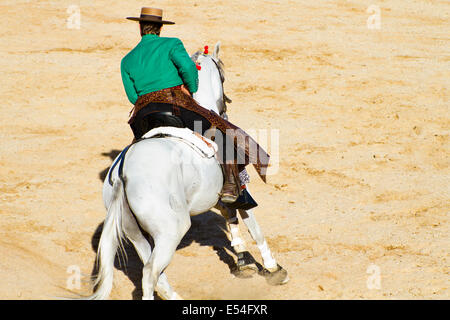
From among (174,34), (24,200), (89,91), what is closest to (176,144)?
(24,200)

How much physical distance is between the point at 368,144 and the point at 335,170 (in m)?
1.11

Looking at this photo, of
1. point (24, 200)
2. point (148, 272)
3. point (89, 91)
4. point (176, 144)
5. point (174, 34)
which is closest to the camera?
point (148, 272)

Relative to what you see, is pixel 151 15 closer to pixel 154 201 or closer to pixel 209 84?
pixel 209 84

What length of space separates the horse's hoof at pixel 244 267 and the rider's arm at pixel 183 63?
1.86 metres

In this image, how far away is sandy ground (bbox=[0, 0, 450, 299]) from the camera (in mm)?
5902

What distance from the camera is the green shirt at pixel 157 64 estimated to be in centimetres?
502

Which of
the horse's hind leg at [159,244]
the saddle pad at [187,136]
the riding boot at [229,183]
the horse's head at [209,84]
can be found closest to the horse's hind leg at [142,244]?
the horse's hind leg at [159,244]

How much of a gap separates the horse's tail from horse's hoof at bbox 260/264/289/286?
67.2 inches

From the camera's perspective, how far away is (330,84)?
1183cm

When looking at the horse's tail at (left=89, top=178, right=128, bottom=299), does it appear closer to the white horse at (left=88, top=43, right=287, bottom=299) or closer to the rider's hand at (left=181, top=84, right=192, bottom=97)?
the white horse at (left=88, top=43, right=287, bottom=299)

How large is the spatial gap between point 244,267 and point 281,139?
400 centimetres

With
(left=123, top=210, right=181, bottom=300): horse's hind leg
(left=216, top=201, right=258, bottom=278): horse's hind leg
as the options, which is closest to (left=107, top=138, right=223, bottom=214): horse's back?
(left=123, top=210, right=181, bottom=300): horse's hind leg

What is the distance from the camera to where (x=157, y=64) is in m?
5.03

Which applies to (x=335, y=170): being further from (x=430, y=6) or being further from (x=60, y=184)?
(x=430, y=6)
